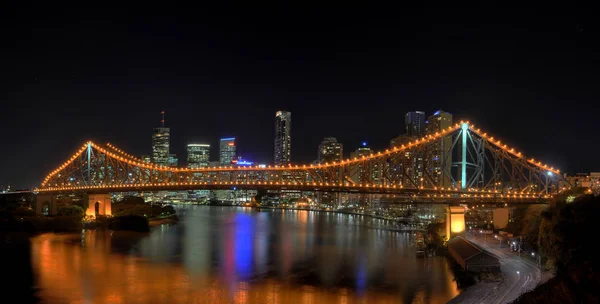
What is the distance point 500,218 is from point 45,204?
49.0 metres

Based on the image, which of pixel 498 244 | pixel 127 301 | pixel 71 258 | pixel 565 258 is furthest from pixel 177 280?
pixel 498 244

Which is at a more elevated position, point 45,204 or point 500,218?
point 45,204

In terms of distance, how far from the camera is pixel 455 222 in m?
38.5

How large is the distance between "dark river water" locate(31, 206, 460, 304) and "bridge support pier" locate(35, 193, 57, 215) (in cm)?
1231

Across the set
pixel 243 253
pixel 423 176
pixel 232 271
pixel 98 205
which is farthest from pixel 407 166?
pixel 98 205

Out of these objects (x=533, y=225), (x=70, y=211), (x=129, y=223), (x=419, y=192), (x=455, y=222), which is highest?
(x=419, y=192)

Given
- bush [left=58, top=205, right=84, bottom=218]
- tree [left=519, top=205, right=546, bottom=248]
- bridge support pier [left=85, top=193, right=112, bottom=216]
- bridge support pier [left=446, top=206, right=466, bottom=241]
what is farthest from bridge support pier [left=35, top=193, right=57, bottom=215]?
tree [left=519, top=205, right=546, bottom=248]

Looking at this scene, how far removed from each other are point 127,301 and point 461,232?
2440cm

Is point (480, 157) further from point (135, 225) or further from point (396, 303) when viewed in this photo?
point (135, 225)

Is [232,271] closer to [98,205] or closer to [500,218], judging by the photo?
[500,218]

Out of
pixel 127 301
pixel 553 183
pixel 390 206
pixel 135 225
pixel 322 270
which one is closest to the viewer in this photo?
pixel 127 301

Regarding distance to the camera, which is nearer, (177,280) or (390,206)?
(177,280)

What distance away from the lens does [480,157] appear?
39.6 m

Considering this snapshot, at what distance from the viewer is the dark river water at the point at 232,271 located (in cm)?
2478
